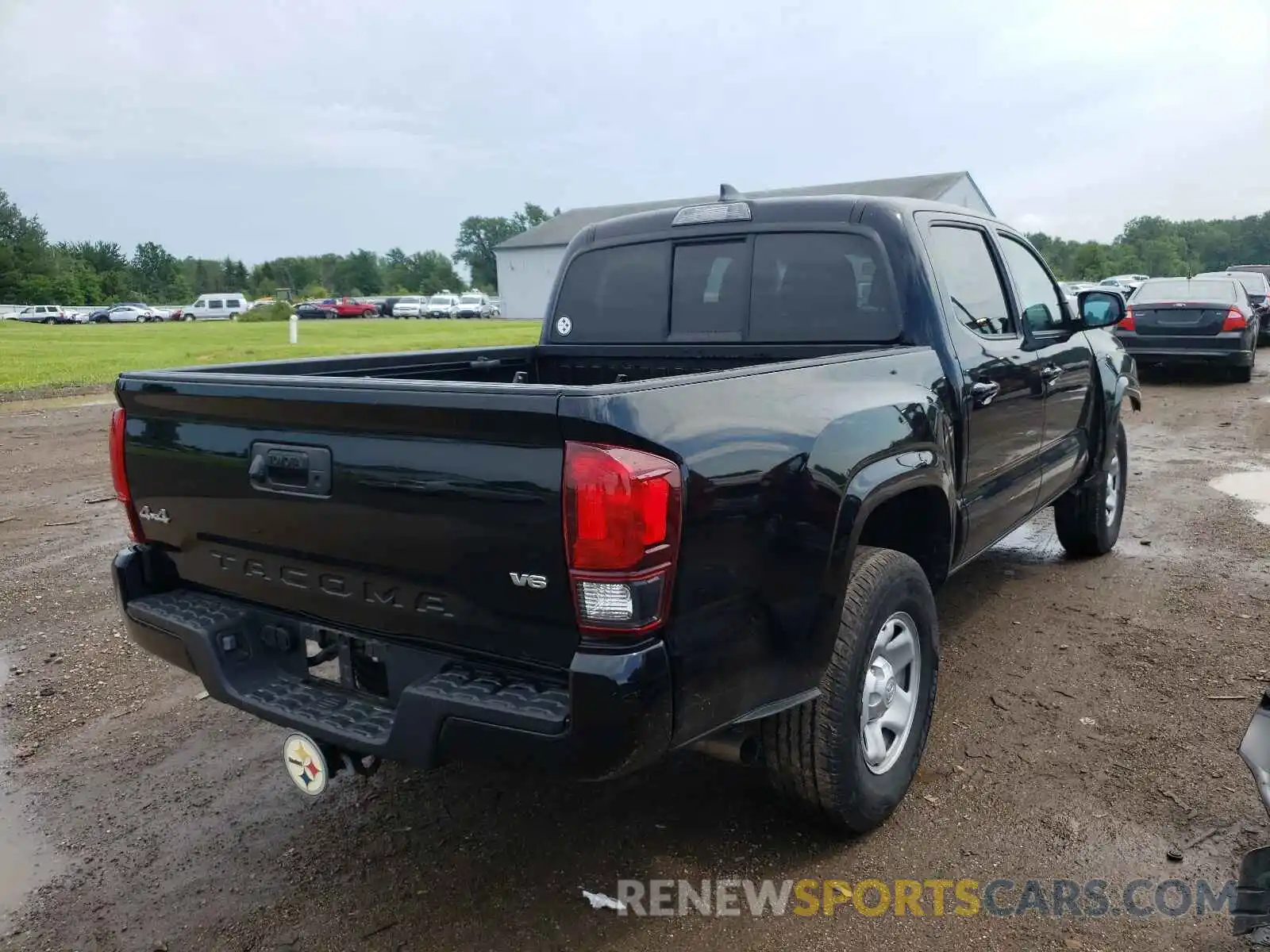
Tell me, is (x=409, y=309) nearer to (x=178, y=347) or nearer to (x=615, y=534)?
(x=178, y=347)

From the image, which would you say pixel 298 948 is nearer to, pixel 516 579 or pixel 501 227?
pixel 516 579

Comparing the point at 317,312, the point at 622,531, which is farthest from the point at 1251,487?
the point at 317,312

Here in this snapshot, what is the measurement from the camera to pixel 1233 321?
14414 millimetres

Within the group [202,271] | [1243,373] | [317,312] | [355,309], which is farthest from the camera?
[202,271]

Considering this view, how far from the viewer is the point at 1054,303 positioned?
4992mm

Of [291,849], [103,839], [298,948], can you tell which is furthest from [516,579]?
[103,839]

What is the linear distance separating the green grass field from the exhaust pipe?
9231mm

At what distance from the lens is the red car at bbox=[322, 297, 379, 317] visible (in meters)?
68.1

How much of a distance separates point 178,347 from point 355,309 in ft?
142

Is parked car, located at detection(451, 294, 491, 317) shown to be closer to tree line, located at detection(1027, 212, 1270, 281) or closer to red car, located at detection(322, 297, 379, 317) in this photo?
red car, located at detection(322, 297, 379, 317)

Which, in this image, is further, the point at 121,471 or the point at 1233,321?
the point at 1233,321

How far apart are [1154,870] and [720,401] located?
1901mm

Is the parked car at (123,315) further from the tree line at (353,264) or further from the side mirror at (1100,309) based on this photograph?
the side mirror at (1100,309)

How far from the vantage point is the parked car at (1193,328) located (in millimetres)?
14406
